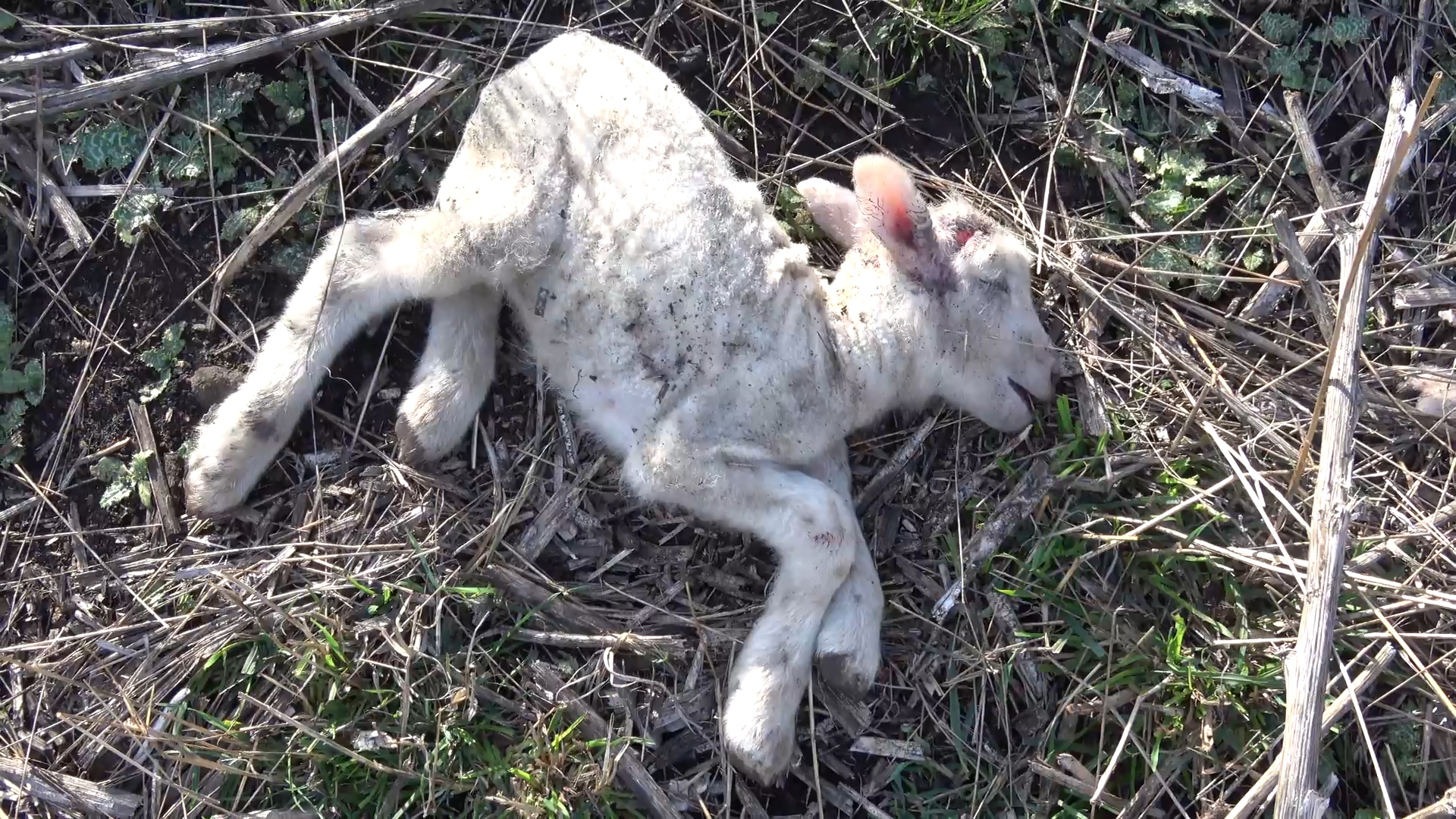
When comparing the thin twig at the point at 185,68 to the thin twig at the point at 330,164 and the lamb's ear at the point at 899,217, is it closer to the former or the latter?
the thin twig at the point at 330,164

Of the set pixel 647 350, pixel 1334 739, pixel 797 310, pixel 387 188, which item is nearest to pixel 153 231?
pixel 387 188

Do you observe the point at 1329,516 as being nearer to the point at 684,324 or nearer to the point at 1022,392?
the point at 1022,392

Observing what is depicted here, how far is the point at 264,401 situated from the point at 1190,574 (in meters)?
3.52

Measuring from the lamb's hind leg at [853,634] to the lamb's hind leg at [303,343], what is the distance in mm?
1695

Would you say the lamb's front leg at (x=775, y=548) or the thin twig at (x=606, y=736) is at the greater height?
the lamb's front leg at (x=775, y=548)

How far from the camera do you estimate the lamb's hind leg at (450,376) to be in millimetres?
3273

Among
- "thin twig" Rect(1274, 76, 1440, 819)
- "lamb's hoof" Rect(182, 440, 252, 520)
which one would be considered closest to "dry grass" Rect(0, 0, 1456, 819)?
"lamb's hoof" Rect(182, 440, 252, 520)

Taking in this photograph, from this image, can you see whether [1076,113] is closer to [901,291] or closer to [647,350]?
[901,291]

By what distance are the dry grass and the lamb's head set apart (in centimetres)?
20

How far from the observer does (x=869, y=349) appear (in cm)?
321

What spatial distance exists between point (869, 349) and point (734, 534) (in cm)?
89

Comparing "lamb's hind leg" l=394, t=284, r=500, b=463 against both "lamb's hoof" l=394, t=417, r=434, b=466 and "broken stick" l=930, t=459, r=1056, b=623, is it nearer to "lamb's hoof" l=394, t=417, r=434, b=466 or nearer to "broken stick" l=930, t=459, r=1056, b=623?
"lamb's hoof" l=394, t=417, r=434, b=466

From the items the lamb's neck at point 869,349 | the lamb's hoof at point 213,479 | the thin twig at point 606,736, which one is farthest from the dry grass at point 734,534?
the lamb's neck at point 869,349

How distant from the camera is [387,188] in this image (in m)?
3.63
